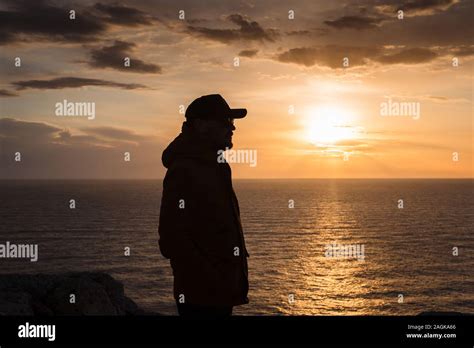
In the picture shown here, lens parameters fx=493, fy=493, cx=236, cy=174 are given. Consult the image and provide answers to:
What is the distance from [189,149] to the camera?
4160mm

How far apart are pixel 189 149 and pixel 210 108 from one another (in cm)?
41

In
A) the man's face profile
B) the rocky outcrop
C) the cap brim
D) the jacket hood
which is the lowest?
the rocky outcrop

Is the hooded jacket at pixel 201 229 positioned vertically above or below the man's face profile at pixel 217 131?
below

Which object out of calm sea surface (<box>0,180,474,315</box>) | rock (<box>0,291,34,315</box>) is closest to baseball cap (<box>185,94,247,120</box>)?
rock (<box>0,291,34,315</box>)

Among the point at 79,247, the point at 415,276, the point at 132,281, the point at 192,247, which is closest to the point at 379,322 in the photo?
the point at 192,247

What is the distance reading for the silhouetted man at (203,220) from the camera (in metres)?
4.02

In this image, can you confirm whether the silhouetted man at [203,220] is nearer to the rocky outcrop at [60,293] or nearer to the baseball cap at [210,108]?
the baseball cap at [210,108]

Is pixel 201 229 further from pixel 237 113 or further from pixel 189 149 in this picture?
pixel 237 113

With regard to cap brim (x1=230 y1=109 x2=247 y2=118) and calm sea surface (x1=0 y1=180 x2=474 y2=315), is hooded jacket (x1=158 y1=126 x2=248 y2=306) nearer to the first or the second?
cap brim (x1=230 y1=109 x2=247 y2=118)

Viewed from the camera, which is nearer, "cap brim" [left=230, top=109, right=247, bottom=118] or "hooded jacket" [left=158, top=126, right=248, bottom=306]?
"hooded jacket" [left=158, top=126, right=248, bottom=306]

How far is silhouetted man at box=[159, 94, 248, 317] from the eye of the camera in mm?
4023

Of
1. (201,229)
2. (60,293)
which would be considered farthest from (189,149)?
(60,293)

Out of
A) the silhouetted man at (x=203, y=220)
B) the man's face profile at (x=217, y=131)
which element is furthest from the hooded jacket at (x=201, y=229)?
the man's face profile at (x=217, y=131)

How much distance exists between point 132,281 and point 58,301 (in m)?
55.8
